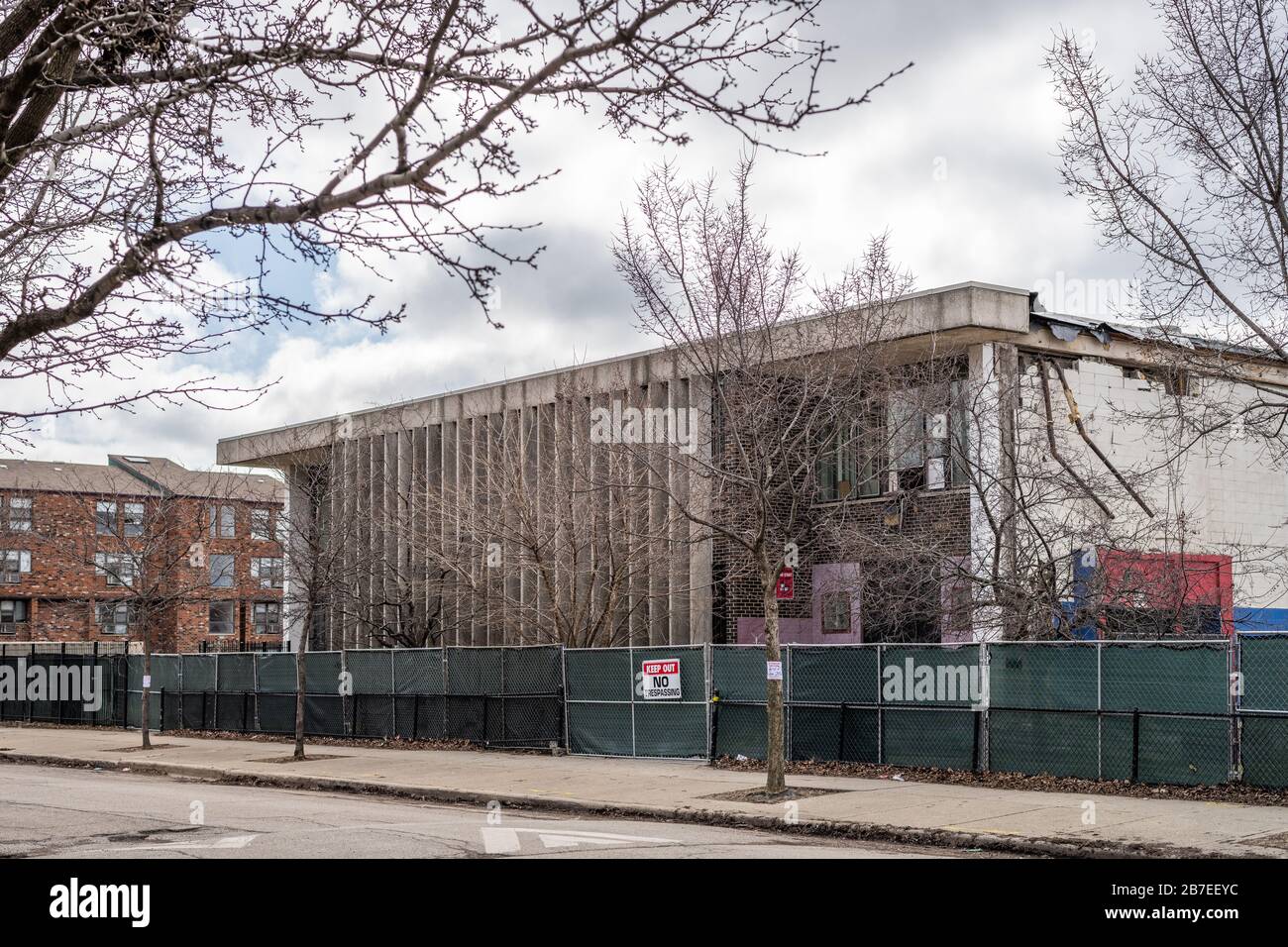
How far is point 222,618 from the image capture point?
6969cm

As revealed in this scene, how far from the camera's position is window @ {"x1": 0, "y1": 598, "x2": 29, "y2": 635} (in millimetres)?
64875

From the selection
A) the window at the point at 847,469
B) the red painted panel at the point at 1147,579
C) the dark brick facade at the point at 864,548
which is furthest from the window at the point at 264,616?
the red painted panel at the point at 1147,579

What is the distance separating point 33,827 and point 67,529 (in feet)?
177

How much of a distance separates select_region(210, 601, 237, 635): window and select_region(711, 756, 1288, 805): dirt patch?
53.1 meters

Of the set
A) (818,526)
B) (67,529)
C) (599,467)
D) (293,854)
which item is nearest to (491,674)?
(599,467)

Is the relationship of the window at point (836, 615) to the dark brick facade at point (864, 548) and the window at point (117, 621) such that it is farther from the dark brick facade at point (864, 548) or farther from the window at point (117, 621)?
the window at point (117, 621)

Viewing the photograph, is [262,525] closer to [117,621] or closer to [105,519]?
[105,519]

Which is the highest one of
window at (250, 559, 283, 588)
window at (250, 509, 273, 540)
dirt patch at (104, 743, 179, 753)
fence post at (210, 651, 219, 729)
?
window at (250, 509, 273, 540)

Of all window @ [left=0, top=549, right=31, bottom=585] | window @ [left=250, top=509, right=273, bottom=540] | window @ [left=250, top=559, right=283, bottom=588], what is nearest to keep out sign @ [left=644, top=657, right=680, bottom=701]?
window @ [left=250, top=509, right=273, bottom=540]

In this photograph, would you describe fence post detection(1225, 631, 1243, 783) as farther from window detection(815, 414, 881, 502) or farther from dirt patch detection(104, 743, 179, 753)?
dirt patch detection(104, 743, 179, 753)

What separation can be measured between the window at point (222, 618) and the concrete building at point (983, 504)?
127ft

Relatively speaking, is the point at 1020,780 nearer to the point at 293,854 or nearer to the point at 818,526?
the point at 818,526

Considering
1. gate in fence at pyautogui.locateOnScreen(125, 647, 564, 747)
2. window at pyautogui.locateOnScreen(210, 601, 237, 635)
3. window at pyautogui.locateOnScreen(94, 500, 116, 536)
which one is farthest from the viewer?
window at pyautogui.locateOnScreen(210, 601, 237, 635)

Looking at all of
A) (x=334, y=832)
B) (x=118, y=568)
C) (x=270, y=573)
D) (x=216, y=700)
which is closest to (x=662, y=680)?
(x=334, y=832)
